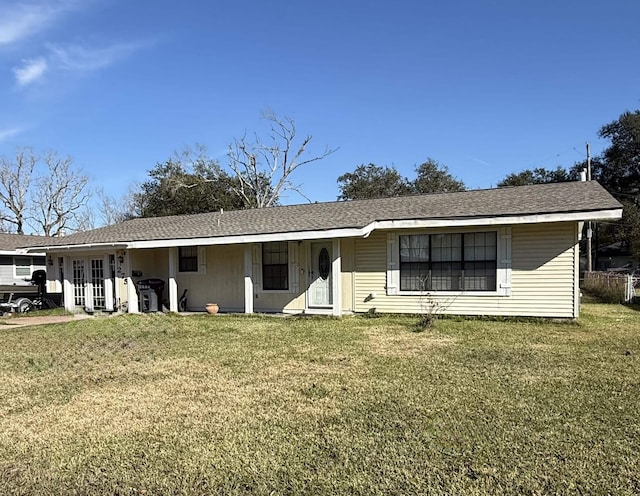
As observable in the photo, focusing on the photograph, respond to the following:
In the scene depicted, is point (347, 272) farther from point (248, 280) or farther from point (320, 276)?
point (248, 280)

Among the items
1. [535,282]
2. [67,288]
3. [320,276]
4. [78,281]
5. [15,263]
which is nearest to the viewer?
[535,282]

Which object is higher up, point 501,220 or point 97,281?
point 501,220

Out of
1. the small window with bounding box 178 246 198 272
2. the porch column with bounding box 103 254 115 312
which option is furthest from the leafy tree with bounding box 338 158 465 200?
the porch column with bounding box 103 254 115 312

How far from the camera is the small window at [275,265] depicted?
13281mm

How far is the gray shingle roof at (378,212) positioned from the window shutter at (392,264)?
68 centimetres

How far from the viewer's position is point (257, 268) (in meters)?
13.5

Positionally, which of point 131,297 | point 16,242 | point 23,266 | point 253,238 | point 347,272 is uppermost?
point 253,238

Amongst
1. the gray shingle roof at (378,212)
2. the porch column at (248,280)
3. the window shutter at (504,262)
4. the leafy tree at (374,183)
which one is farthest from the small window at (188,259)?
the leafy tree at (374,183)

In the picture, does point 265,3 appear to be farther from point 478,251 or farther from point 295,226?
point 478,251

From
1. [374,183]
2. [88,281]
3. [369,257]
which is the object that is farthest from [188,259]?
[374,183]

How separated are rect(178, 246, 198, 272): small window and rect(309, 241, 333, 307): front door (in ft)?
13.5

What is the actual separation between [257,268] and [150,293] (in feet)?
12.6

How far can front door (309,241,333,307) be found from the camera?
12789 millimetres

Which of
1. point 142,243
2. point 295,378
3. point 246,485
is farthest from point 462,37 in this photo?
point 246,485
